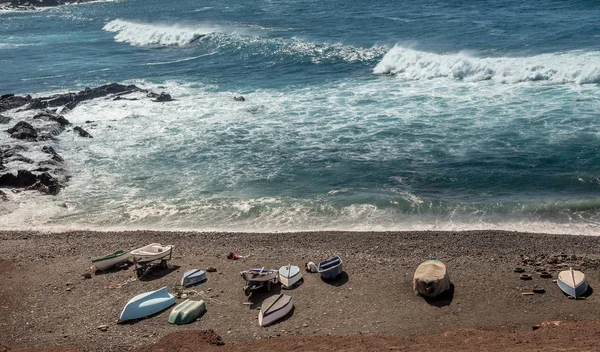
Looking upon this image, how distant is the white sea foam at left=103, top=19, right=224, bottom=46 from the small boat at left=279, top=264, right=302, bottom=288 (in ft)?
150

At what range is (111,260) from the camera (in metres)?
18.2

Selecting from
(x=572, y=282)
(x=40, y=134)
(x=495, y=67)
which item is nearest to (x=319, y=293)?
(x=572, y=282)

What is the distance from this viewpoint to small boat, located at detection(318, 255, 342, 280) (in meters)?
16.6

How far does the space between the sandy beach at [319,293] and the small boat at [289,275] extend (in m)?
0.31

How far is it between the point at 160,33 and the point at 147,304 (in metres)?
53.2

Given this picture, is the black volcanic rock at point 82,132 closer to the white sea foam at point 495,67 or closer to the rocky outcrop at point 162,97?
the rocky outcrop at point 162,97

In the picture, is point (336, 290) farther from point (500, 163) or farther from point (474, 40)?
point (474, 40)

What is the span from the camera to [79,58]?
54531mm

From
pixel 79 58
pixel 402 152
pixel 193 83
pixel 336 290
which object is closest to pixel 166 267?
pixel 336 290

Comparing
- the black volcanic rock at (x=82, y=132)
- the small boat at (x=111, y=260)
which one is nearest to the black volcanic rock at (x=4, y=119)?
the black volcanic rock at (x=82, y=132)

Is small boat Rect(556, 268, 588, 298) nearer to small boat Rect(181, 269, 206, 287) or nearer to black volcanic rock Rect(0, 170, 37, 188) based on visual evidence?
small boat Rect(181, 269, 206, 287)

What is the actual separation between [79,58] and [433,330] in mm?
49153

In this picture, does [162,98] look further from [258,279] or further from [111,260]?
[258,279]

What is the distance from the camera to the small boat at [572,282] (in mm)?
15039
